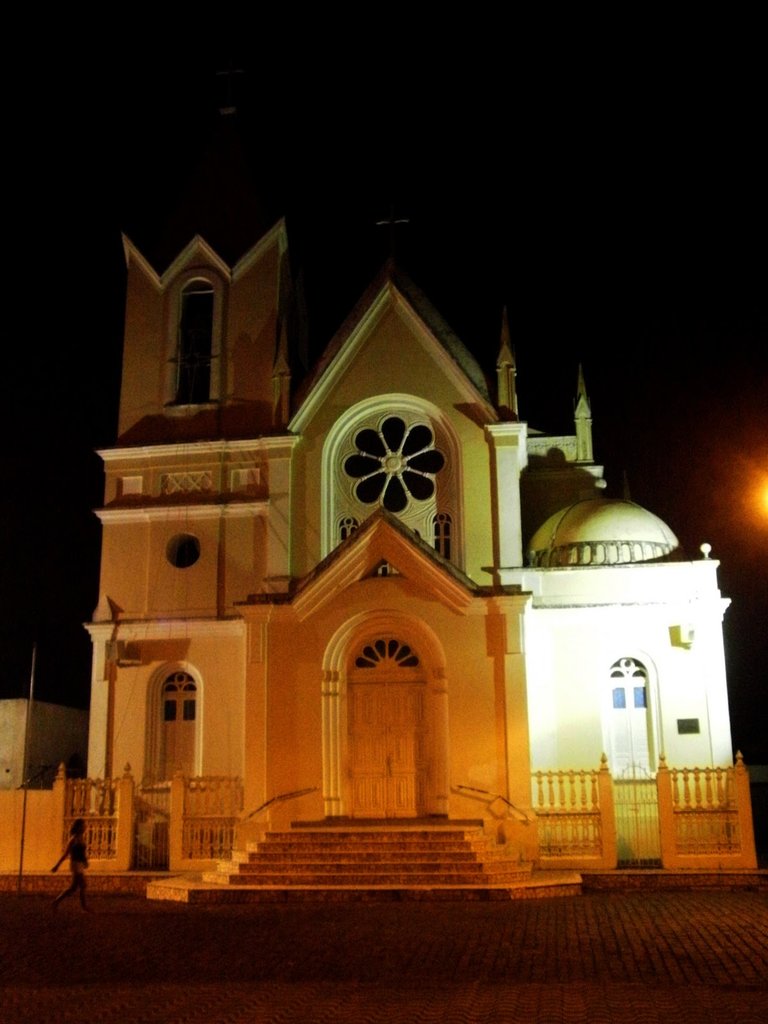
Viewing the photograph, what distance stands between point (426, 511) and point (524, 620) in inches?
145

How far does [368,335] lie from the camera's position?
25.5 metres

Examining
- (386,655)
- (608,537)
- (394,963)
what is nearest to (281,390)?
(386,655)

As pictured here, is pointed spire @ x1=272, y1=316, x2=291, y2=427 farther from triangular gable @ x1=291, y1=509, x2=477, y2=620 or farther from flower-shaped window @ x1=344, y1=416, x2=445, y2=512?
triangular gable @ x1=291, y1=509, x2=477, y2=620

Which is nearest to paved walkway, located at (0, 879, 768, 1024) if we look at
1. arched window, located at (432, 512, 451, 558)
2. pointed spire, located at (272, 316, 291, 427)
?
arched window, located at (432, 512, 451, 558)

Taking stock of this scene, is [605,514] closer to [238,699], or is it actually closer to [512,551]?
[512,551]

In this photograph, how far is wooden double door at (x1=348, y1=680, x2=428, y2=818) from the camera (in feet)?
73.1

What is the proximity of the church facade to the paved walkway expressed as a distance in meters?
4.88

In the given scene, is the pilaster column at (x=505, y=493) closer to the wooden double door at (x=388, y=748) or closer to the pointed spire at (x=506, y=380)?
the pointed spire at (x=506, y=380)

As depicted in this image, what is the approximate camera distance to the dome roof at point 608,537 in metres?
24.3

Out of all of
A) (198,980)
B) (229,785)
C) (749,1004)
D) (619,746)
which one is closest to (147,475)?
(229,785)

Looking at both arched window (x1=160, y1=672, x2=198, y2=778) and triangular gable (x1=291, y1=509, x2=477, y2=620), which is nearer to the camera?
triangular gable (x1=291, y1=509, x2=477, y2=620)

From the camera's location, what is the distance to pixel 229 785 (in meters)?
22.5

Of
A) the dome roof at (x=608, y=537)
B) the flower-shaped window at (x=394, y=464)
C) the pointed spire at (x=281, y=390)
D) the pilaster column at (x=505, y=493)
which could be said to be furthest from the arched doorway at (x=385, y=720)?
the pointed spire at (x=281, y=390)

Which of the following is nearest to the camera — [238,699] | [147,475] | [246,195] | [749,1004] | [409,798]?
[749,1004]
